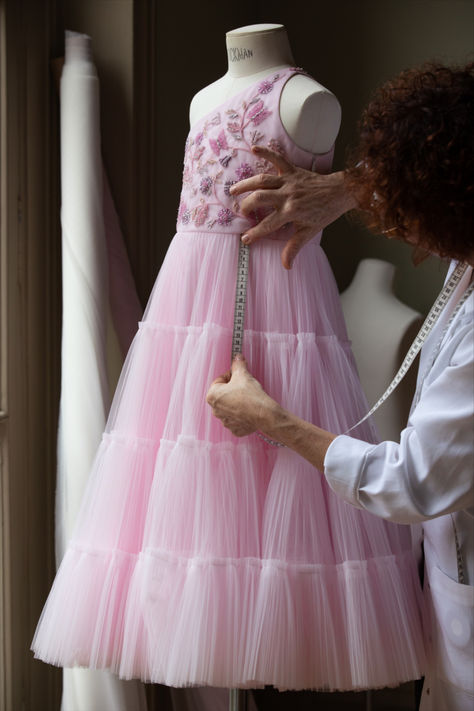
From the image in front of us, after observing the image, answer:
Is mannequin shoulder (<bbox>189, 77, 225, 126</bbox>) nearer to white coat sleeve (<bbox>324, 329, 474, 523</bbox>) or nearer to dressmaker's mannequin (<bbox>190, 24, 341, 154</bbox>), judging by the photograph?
dressmaker's mannequin (<bbox>190, 24, 341, 154</bbox>)

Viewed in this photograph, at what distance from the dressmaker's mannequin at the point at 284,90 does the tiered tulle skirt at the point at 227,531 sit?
0.20 meters

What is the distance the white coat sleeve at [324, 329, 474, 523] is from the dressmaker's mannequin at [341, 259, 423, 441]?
3.02ft

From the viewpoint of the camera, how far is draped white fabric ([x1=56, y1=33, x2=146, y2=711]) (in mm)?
1772

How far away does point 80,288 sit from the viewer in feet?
5.92

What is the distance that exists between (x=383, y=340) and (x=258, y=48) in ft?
→ 2.73

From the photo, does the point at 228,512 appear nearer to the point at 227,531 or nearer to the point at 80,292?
the point at 227,531

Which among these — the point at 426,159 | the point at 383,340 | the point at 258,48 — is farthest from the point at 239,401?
the point at 383,340

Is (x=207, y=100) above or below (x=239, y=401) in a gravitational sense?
above

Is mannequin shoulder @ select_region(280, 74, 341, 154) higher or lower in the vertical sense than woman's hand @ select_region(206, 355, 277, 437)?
higher

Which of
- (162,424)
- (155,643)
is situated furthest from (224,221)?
(155,643)

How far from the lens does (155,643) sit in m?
1.24

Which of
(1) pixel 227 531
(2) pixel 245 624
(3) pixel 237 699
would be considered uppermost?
(1) pixel 227 531

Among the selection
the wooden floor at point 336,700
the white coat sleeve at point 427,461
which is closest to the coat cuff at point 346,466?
the white coat sleeve at point 427,461

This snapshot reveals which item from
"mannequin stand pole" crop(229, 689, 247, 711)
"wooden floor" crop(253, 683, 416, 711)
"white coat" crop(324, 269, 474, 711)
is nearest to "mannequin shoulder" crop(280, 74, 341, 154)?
"white coat" crop(324, 269, 474, 711)
